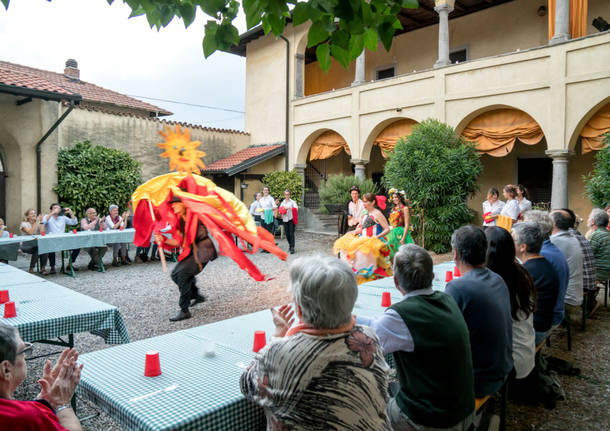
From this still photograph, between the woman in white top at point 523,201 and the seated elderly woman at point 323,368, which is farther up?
the woman in white top at point 523,201

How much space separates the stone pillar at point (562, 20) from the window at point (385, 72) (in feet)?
24.0

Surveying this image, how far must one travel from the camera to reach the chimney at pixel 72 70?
19620 mm

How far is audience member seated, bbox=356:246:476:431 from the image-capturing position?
6.36 feet

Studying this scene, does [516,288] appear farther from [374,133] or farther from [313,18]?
[374,133]

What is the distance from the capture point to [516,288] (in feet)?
9.23

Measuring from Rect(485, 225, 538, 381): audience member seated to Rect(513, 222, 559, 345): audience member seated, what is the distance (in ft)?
2.06

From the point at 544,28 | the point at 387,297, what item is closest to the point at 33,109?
the point at 387,297

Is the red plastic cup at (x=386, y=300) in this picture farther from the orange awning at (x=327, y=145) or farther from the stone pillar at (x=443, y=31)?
the orange awning at (x=327, y=145)

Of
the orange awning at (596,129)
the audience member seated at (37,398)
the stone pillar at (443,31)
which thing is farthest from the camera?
the stone pillar at (443,31)

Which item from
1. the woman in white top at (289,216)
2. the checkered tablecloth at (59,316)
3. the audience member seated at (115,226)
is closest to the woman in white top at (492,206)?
Result: the woman in white top at (289,216)

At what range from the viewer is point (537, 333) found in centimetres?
346

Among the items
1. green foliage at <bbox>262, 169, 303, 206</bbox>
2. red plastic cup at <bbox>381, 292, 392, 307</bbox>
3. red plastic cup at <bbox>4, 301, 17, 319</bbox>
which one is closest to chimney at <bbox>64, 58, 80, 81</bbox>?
green foliage at <bbox>262, 169, 303, 206</bbox>

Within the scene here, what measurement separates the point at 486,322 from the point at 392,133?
1328 cm

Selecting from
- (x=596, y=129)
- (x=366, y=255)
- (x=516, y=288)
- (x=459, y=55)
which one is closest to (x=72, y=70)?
(x=459, y=55)
